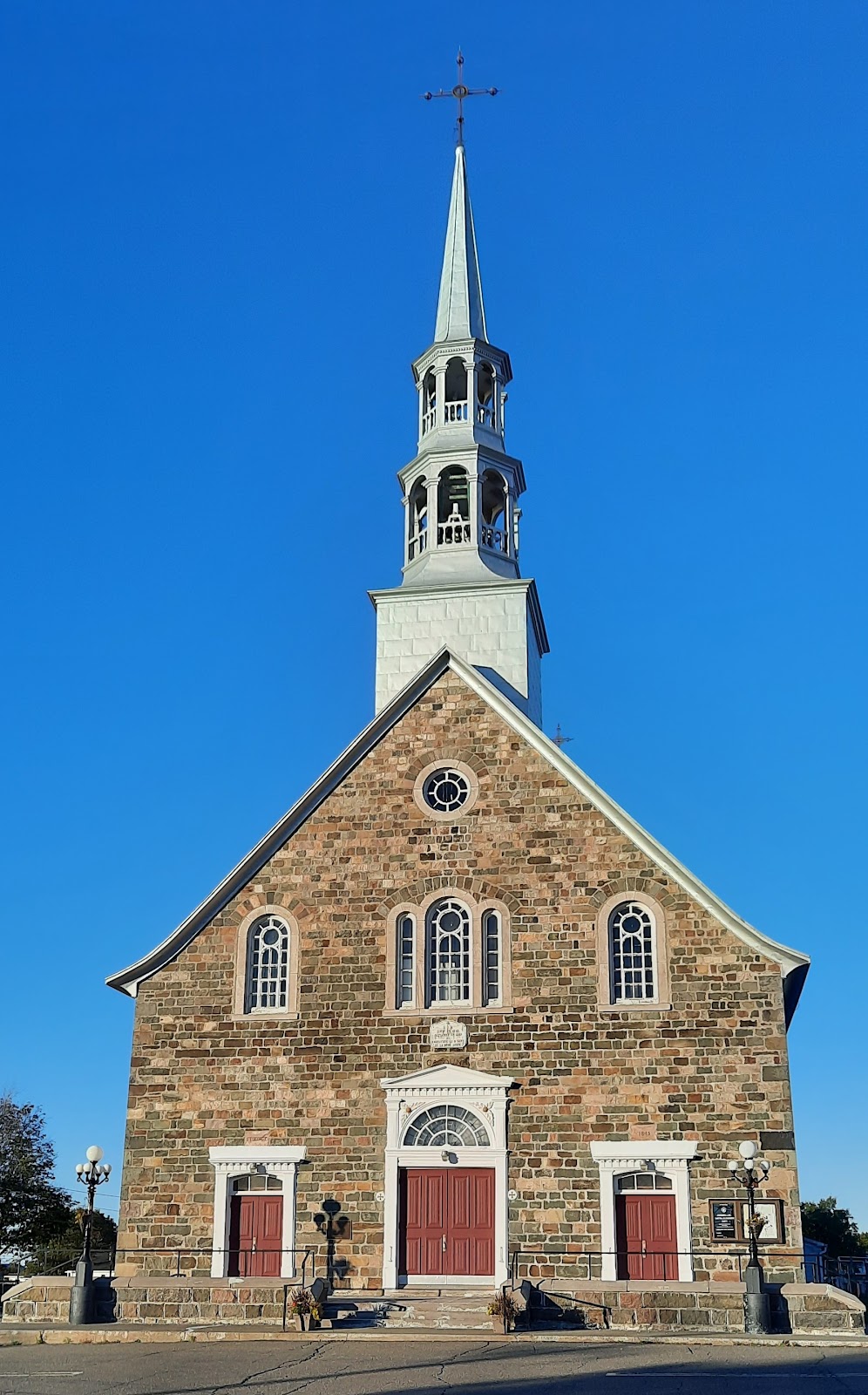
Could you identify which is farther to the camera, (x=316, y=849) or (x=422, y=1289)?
(x=316, y=849)

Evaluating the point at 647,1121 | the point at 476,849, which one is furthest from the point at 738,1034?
the point at 476,849

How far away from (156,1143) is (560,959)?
298 inches

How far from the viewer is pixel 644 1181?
75.8 feet

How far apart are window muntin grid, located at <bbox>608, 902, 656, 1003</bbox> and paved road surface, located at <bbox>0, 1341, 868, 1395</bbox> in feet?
22.1

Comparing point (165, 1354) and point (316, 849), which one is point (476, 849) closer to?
point (316, 849)

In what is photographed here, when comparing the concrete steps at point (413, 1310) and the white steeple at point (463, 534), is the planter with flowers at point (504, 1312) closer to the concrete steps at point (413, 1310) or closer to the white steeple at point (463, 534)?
the concrete steps at point (413, 1310)

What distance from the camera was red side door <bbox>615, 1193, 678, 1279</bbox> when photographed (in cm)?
2267

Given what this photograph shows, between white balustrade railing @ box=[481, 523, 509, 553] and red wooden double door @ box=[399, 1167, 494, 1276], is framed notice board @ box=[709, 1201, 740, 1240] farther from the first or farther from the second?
white balustrade railing @ box=[481, 523, 509, 553]

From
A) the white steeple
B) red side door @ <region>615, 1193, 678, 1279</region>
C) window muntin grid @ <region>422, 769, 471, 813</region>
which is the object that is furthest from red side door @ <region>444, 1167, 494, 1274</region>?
the white steeple

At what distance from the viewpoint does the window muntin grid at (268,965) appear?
25.4m

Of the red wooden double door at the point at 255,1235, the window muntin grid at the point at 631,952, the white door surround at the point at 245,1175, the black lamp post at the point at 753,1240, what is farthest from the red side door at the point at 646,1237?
the red wooden double door at the point at 255,1235

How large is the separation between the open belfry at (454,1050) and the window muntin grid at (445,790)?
51 millimetres

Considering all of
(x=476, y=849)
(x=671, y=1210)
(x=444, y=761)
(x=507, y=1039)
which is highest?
(x=444, y=761)

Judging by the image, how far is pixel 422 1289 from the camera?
899 inches
